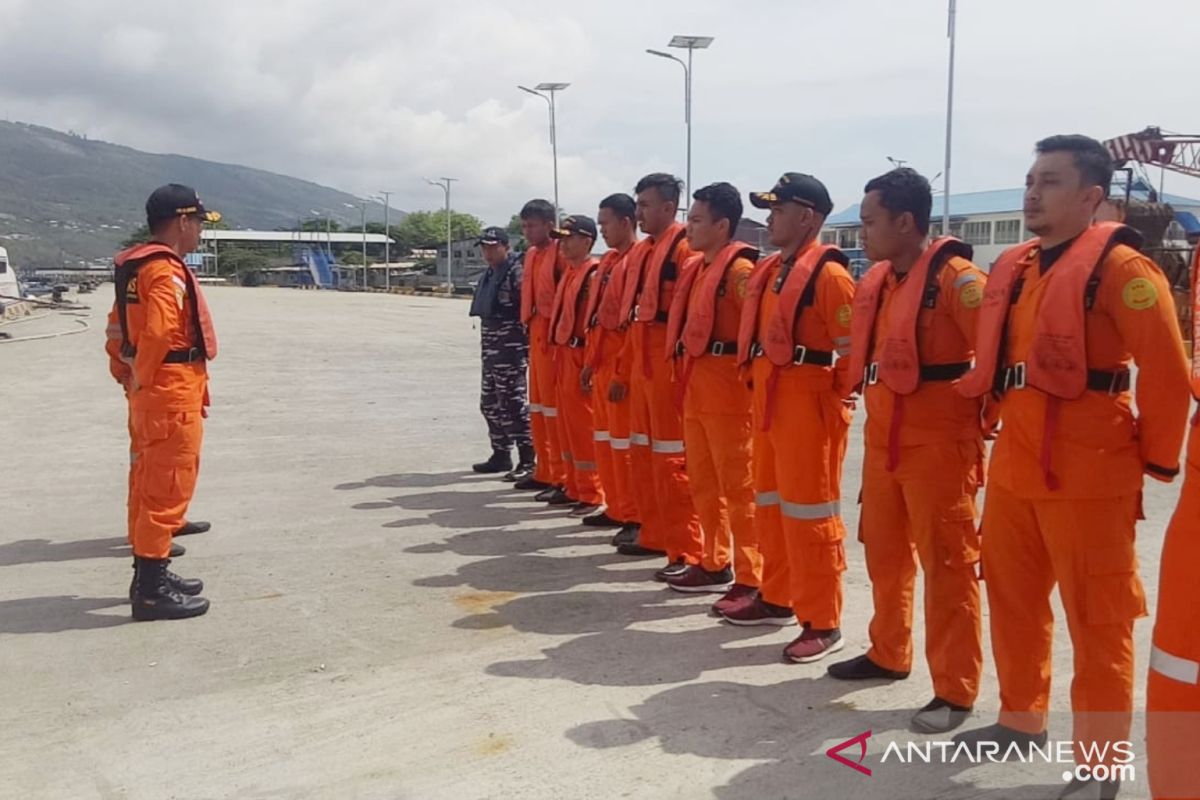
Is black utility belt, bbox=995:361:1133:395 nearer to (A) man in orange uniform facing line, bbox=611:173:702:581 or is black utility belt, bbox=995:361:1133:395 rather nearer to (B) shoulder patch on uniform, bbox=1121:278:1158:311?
(B) shoulder patch on uniform, bbox=1121:278:1158:311

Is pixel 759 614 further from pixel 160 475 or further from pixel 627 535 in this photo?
pixel 160 475

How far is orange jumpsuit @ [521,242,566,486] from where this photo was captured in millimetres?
7414

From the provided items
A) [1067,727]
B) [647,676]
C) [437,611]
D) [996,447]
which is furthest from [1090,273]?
[437,611]

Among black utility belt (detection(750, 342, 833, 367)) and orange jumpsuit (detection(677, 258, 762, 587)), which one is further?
orange jumpsuit (detection(677, 258, 762, 587))

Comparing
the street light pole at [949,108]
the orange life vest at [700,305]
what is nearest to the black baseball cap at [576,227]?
the orange life vest at [700,305]

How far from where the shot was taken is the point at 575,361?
702cm

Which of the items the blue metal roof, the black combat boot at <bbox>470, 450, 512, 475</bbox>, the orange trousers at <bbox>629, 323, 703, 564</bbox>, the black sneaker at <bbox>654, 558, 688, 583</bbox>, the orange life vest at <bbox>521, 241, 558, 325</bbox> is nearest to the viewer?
the black sneaker at <bbox>654, 558, 688, 583</bbox>

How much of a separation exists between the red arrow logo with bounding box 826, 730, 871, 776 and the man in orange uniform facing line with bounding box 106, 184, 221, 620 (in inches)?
126

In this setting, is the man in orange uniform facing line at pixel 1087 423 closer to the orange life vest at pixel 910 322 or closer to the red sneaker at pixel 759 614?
the orange life vest at pixel 910 322

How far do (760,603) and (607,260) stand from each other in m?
2.83

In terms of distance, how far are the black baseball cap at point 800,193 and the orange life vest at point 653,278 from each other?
121 centimetres

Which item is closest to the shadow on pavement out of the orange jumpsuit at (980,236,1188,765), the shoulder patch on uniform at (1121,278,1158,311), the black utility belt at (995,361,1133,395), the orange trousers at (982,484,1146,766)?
the orange trousers at (982,484,1146,766)

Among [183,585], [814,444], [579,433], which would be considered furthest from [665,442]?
[183,585]

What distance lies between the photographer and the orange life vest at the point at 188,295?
482 centimetres
